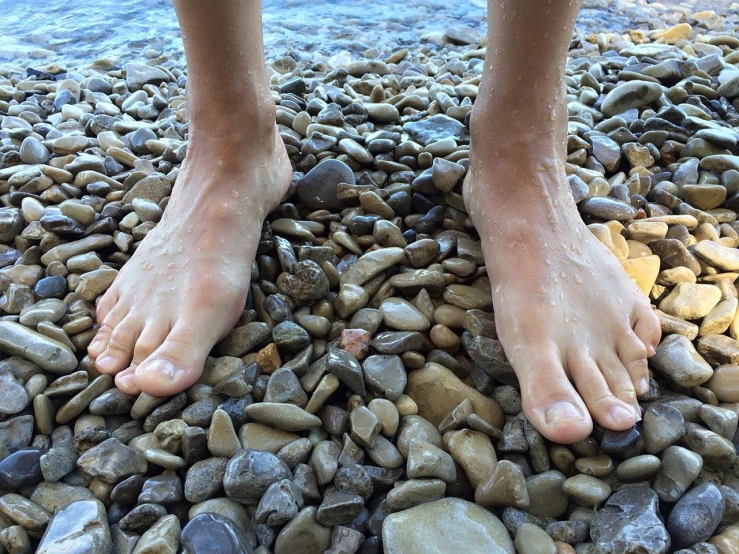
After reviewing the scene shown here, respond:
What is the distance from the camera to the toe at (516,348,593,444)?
3.32ft

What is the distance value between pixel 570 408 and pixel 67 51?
424 centimetres

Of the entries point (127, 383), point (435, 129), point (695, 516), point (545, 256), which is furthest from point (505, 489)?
point (435, 129)

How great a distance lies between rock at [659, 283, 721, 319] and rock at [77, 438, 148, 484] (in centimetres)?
123

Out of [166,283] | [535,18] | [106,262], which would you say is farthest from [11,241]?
[535,18]

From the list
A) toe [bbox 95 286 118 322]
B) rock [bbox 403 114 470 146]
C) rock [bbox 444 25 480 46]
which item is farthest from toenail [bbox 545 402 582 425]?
rock [bbox 444 25 480 46]

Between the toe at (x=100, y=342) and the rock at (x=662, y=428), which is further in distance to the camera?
the toe at (x=100, y=342)

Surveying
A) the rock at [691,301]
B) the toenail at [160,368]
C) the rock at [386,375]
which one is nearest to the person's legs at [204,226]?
the toenail at [160,368]

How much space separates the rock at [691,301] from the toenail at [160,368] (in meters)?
1.15

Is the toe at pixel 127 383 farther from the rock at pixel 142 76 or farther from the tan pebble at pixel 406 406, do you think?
the rock at pixel 142 76

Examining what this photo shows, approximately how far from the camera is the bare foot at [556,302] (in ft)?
3.52

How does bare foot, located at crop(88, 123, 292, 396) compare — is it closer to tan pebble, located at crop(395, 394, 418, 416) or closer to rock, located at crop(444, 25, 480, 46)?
tan pebble, located at crop(395, 394, 418, 416)

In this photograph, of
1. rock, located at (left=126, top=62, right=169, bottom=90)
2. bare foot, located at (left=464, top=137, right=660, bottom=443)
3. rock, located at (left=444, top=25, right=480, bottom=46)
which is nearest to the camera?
bare foot, located at (left=464, top=137, right=660, bottom=443)

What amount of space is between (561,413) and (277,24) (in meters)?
4.20

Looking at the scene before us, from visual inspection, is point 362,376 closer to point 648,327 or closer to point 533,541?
point 533,541
